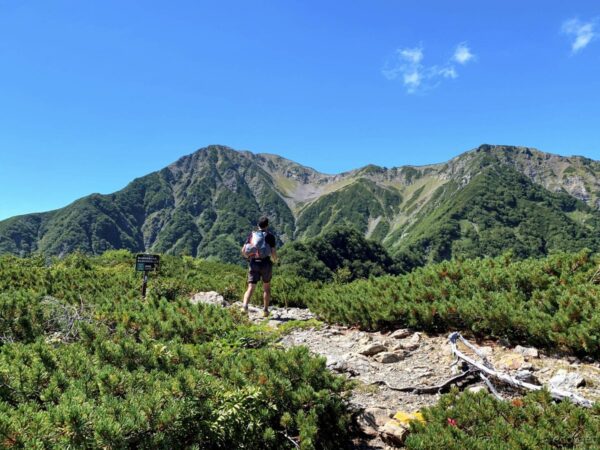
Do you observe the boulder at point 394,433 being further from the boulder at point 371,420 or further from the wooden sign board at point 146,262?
the wooden sign board at point 146,262

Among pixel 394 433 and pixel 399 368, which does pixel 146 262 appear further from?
pixel 394 433

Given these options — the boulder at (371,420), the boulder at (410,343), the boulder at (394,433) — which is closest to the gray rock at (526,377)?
the boulder at (371,420)

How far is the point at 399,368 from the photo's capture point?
7285mm

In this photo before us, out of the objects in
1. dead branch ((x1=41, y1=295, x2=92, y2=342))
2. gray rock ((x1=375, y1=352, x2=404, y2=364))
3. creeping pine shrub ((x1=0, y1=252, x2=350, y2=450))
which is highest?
dead branch ((x1=41, y1=295, x2=92, y2=342))

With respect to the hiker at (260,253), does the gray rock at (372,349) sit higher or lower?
lower

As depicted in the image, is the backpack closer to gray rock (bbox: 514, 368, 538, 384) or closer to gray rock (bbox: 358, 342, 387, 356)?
gray rock (bbox: 358, 342, 387, 356)

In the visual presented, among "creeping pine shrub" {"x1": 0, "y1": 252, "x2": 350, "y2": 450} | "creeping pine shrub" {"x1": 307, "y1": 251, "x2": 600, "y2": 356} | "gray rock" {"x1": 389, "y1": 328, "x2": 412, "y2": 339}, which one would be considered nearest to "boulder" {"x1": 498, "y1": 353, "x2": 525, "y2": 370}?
"creeping pine shrub" {"x1": 307, "y1": 251, "x2": 600, "y2": 356}

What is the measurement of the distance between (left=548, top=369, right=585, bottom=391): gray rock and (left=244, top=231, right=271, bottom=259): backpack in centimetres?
659

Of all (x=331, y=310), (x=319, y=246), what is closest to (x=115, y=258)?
(x=331, y=310)

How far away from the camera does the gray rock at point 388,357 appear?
760 cm

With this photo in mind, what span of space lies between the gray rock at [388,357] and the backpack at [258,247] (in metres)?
4.10

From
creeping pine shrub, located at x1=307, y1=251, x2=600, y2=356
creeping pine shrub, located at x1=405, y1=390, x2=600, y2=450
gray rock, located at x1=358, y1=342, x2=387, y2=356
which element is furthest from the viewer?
gray rock, located at x1=358, y1=342, x2=387, y2=356

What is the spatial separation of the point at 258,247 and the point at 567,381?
6898 millimetres

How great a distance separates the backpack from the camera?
35.0 feet
